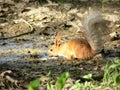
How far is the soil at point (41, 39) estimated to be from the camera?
6188mm

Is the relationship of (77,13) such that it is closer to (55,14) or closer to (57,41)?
(55,14)

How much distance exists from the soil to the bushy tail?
186mm

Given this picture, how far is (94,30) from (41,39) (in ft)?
5.30

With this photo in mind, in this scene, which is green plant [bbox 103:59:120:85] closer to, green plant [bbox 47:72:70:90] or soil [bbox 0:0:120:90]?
soil [bbox 0:0:120:90]

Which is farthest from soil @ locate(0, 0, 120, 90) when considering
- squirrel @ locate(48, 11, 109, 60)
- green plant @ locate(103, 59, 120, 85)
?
green plant @ locate(103, 59, 120, 85)

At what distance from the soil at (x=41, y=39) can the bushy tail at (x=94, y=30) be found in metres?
0.19

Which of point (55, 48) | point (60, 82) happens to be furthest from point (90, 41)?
point (60, 82)

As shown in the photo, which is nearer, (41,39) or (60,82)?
(60,82)

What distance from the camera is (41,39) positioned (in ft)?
27.7

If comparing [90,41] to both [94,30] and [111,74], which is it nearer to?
[94,30]

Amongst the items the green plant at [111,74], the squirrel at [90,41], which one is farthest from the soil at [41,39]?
the green plant at [111,74]

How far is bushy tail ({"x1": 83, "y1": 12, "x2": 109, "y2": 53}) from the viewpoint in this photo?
6.82m

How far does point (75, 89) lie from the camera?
5.18 m

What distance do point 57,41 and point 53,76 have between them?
69.2 inches
